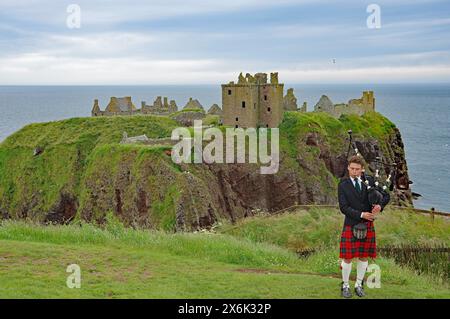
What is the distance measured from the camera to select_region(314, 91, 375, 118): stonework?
77.4 metres

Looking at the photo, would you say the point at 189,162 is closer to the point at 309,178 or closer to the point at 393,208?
the point at 309,178

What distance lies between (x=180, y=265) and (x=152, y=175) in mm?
34973

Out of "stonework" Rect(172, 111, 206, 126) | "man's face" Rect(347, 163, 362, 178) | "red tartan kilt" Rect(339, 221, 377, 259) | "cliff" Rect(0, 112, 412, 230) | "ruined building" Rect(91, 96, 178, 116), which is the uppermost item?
"ruined building" Rect(91, 96, 178, 116)

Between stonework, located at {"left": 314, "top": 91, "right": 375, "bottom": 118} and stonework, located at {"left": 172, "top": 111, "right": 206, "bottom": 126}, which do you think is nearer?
stonework, located at {"left": 172, "top": 111, "right": 206, "bottom": 126}

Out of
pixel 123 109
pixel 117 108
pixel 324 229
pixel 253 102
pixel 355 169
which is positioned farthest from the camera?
pixel 123 109

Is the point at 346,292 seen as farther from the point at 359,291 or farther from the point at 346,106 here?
the point at 346,106

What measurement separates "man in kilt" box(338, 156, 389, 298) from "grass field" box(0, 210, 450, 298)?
633mm

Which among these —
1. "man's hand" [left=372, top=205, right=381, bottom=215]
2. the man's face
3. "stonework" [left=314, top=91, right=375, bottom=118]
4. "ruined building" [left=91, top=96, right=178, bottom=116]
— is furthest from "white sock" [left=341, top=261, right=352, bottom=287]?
"ruined building" [left=91, top=96, right=178, bottom=116]

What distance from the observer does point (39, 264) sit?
584 inches

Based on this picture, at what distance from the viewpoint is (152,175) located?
164 ft

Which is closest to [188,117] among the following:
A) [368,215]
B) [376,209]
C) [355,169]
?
[355,169]

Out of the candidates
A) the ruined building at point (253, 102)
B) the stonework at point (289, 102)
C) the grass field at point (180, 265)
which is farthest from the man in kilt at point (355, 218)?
the stonework at point (289, 102)

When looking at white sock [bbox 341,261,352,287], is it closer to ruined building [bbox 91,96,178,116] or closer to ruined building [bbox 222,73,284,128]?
ruined building [bbox 222,73,284,128]
